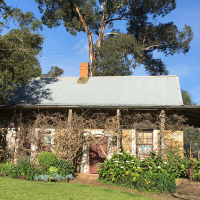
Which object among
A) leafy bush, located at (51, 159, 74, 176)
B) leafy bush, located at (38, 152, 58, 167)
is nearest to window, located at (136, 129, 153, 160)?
leafy bush, located at (51, 159, 74, 176)

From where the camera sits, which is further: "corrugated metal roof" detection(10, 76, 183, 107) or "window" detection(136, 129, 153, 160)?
"corrugated metal roof" detection(10, 76, 183, 107)

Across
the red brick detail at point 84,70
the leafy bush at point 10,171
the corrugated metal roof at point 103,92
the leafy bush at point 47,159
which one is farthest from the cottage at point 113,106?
the leafy bush at point 10,171

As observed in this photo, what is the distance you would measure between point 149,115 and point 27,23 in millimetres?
18835

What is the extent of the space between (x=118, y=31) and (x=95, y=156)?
14.2 metres

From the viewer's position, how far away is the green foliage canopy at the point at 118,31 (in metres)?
19.2

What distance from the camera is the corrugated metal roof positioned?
37.2ft

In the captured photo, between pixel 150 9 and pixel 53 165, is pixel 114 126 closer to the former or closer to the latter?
pixel 53 165

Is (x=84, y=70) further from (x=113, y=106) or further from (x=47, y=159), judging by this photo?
(x=47, y=159)

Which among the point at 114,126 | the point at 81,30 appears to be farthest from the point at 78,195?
the point at 81,30

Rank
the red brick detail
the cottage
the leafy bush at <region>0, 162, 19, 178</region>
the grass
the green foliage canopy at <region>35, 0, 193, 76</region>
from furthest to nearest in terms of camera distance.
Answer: the green foliage canopy at <region>35, 0, 193, 76</region> < the red brick detail < the cottage < the leafy bush at <region>0, 162, 19, 178</region> < the grass

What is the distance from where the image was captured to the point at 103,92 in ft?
40.7

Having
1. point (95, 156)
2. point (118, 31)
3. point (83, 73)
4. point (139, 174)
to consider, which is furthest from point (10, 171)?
point (118, 31)

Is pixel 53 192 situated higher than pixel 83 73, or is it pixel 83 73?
pixel 83 73

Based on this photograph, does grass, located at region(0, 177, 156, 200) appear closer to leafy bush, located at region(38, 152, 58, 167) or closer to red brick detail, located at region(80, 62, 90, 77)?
leafy bush, located at region(38, 152, 58, 167)
